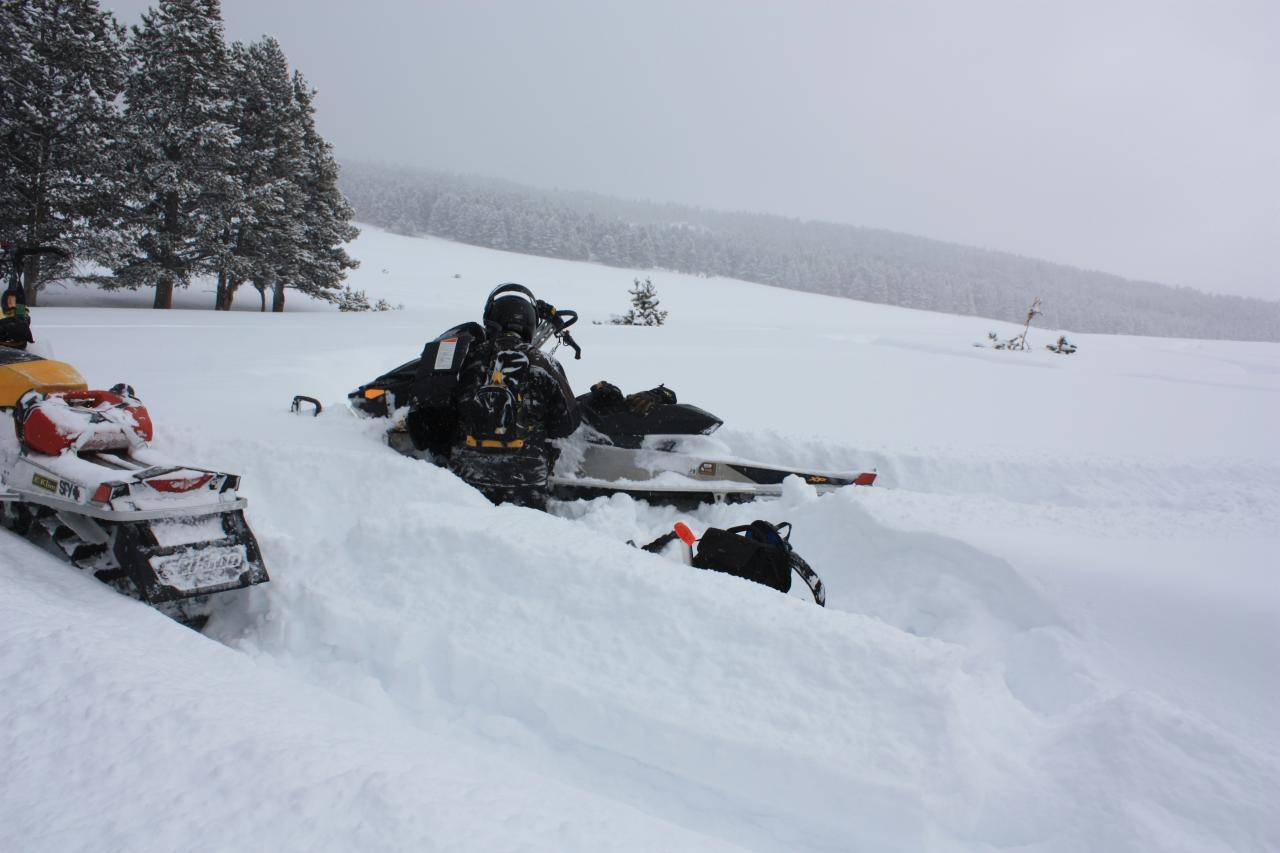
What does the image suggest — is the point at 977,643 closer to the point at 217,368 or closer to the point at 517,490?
the point at 517,490

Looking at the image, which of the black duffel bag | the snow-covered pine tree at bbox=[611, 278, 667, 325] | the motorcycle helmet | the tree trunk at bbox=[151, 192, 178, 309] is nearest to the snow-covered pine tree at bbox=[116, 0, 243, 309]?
the tree trunk at bbox=[151, 192, 178, 309]

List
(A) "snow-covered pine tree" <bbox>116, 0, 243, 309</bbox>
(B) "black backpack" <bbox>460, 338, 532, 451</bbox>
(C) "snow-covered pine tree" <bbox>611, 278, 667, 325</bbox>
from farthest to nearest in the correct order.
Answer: (C) "snow-covered pine tree" <bbox>611, 278, 667, 325</bbox>, (A) "snow-covered pine tree" <bbox>116, 0, 243, 309</bbox>, (B) "black backpack" <bbox>460, 338, 532, 451</bbox>

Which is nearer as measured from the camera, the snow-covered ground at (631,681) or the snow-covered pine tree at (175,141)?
the snow-covered ground at (631,681)

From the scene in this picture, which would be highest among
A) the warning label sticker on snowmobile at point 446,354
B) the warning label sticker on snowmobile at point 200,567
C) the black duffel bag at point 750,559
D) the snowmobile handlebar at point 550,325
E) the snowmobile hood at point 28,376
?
the snowmobile handlebar at point 550,325

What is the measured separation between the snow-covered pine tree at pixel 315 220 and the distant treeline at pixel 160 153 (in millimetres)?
54

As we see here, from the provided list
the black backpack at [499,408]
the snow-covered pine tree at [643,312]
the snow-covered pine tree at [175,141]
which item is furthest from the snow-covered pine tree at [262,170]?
the black backpack at [499,408]

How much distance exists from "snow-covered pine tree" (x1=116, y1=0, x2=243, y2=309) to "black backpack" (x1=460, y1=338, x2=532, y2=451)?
66.5 ft

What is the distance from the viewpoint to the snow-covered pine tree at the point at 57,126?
15781 mm

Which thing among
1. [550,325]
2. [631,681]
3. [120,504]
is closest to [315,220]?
[550,325]

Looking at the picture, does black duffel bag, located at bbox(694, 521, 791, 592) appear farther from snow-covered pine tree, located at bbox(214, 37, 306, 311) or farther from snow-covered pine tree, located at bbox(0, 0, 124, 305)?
snow-covered pine tree, located at bbox(214, 37, 306, 311)

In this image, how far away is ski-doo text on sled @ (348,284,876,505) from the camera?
15.6ft

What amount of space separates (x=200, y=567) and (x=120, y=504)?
1.27ft

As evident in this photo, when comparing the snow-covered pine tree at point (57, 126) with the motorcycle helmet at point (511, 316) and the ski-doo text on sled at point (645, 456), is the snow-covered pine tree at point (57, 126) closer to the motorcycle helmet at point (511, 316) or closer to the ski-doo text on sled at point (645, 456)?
the ski-doo text on sled at point (645, 456)

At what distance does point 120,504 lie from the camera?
2.54 metres
